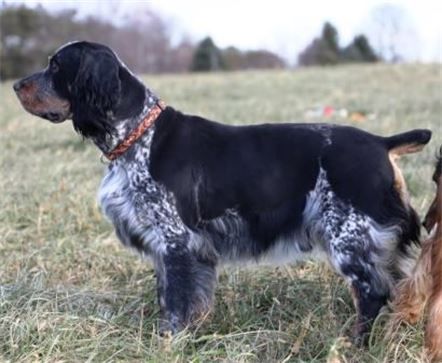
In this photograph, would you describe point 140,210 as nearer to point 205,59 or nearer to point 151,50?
point 151,50

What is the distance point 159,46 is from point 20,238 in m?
36.1

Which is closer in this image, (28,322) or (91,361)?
(91,361)

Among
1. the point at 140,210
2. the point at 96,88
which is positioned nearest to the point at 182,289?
the point at 140,210

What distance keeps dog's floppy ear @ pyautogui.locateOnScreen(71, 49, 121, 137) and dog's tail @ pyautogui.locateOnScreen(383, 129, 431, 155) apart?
5.20 feet

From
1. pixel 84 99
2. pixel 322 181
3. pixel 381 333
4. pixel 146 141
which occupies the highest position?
pixel 84 99

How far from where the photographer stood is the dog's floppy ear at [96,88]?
4.07 meters

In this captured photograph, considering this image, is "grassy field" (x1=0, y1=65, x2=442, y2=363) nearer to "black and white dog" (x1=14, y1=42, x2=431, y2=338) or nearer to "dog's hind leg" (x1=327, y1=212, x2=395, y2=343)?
"dog's hind leg" (x1=327, y1=212, x2=395, y2=343)

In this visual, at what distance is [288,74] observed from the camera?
1067 inches

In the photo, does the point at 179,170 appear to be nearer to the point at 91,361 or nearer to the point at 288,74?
the point at 91,361

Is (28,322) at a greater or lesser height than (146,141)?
lesser

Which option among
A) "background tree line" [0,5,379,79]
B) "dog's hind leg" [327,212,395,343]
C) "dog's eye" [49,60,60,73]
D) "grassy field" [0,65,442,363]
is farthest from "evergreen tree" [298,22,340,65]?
"dog's hind leg" [327,212,395,343]

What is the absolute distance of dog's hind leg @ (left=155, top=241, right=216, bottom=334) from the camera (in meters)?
4.07

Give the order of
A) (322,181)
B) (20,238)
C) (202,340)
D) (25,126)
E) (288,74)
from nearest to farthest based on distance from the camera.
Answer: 1. (202,340)
2. (322,181)
3. (20,238)
4. (25,126)
5. (288,74)

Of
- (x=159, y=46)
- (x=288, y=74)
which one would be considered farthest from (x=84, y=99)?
(x=159, y=46)
